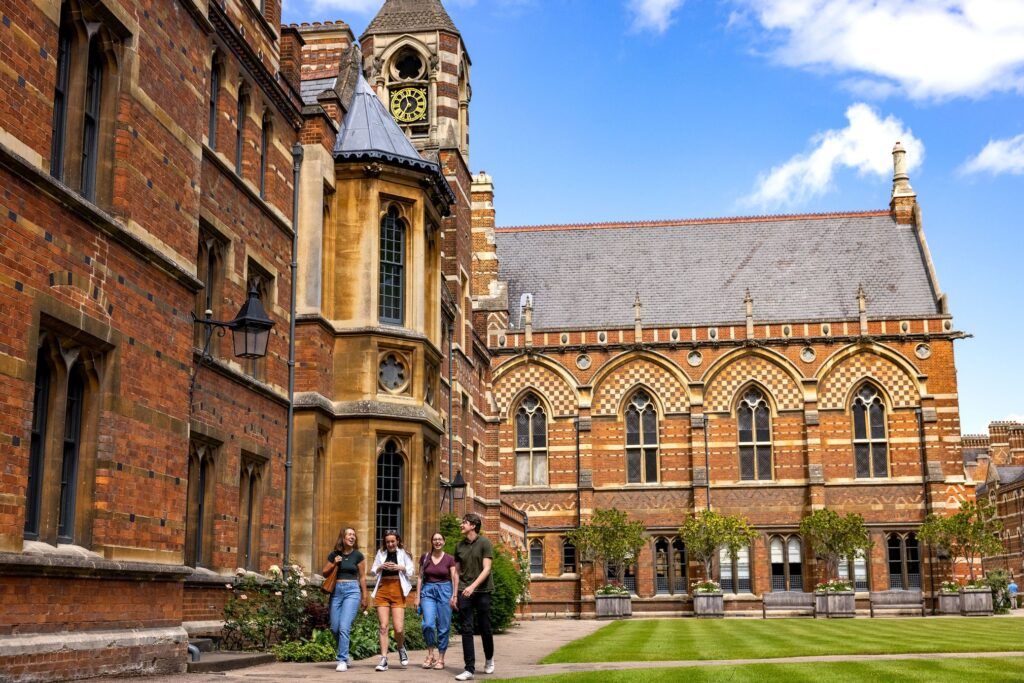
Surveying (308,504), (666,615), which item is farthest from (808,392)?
(308,504)

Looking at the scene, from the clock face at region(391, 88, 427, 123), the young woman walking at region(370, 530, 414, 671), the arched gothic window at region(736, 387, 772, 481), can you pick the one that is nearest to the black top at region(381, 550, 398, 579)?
the young woman walking at region(370, 530, 414, 671)

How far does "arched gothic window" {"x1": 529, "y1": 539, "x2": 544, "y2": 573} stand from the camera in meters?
49.0

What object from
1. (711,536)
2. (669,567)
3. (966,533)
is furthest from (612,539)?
(966,533)

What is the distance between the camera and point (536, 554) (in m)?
49.2

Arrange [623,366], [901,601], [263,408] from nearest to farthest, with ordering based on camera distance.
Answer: [263,408] → [901,601] → [623,366]

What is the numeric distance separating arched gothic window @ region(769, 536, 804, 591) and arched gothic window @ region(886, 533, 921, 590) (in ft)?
12.0

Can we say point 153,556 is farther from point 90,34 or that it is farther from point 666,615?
point 666,615

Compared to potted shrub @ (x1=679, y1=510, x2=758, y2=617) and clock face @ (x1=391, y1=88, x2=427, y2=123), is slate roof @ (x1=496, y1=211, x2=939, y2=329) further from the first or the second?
clock face @ (x1=391, y1=88, x2=427, y2=123)

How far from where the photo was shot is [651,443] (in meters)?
49.5

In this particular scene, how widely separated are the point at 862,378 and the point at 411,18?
25.2m

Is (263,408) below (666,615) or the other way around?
the other way around

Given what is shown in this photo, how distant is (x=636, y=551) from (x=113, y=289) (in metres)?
37.6

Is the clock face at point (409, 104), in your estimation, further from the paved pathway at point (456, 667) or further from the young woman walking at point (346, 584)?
the young woman walking at point (346, 584)

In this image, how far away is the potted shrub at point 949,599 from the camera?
138ft
